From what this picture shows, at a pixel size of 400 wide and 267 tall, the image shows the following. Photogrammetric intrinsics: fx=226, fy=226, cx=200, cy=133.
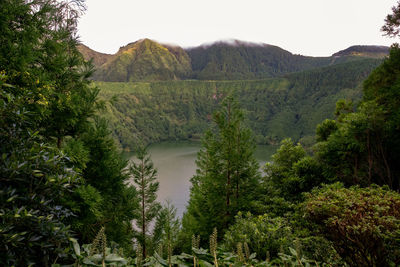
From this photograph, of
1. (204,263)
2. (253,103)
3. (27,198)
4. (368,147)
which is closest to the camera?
(204,263)

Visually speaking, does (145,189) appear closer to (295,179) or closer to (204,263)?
(295,179)

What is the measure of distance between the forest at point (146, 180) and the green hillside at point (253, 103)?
8523 cm

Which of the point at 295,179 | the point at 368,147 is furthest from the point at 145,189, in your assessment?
the point at 368,147

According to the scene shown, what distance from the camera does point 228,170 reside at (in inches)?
400

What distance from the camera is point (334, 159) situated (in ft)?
30.0

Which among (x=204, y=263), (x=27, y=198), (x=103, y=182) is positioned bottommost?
(x=103, y=182)

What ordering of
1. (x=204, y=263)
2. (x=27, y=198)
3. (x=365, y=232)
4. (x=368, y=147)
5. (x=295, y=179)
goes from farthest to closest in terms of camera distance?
(x=295, y=179) < (x=368, y=147) < (x=365, y=232) < (x=27, y=198) < (x=204, y=263)

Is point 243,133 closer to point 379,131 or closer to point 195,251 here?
point 379,131

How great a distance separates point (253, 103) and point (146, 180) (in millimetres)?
127159

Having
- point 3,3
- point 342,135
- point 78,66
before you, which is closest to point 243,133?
point 342,135

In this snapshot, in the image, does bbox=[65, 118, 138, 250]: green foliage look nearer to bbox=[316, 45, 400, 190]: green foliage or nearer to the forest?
the forest

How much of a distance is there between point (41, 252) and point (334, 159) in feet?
32.6

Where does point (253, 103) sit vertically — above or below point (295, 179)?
above

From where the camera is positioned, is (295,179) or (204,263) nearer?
(204,263)
